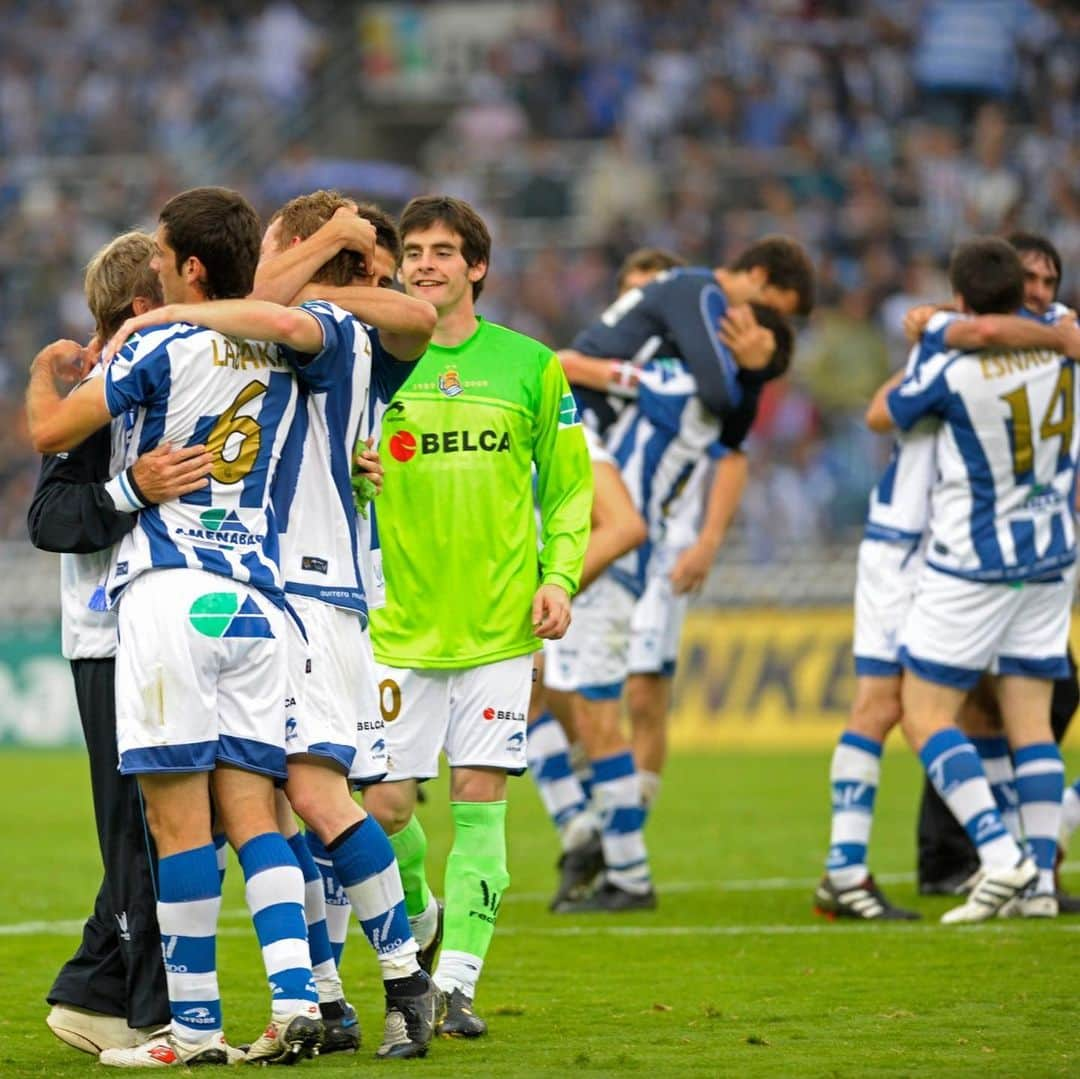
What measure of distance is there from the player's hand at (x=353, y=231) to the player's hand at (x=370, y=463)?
557 mm

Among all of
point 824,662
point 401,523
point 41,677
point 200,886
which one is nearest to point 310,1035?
point 200,886

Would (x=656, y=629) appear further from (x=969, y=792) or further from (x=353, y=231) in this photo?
(x=353, y=231)

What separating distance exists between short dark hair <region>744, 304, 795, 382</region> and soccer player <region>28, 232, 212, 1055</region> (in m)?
4.17

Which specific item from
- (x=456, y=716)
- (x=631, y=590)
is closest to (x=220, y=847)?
(x=456, y=716)

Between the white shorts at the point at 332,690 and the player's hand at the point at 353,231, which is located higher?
the player's hand at the point at 353,231

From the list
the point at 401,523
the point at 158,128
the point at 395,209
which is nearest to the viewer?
the point at 401,523

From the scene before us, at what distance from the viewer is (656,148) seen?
84.6 feet

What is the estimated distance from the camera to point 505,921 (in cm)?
932

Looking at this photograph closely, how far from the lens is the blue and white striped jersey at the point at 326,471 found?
6.02 metres

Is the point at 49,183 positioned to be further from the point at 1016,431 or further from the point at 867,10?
the point at 1016,431

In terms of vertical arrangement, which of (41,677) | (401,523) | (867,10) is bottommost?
(41,677)

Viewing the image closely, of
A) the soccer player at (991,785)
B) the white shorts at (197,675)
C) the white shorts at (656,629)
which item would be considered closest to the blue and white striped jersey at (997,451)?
the soccer player at (991,785)

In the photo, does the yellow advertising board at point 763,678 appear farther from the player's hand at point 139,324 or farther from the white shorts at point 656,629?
the player's hand at point 139,324

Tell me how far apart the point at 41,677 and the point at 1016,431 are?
42.2 feet
